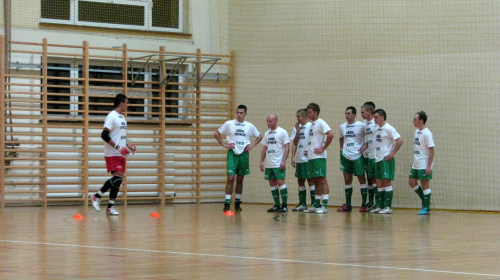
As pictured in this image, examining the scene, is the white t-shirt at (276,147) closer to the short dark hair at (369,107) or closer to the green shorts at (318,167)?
the green shorts at (318,167)

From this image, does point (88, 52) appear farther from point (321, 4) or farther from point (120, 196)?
point (321, 4)

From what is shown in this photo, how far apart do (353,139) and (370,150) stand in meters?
0.35

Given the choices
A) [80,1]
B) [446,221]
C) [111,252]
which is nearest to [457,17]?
[446,221]

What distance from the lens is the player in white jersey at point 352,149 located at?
1341 cm

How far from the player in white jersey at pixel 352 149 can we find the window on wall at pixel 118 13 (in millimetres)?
4967

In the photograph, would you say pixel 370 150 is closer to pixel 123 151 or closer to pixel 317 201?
pixel 317 201

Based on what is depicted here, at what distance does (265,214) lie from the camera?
12.5 metres

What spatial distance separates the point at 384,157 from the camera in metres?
12.9

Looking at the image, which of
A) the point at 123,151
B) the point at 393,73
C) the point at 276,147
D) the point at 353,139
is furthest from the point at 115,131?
the point at 393,73

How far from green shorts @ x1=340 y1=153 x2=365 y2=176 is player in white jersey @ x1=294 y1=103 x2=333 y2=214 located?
682 millimetres

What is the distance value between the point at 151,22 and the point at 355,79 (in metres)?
4.54

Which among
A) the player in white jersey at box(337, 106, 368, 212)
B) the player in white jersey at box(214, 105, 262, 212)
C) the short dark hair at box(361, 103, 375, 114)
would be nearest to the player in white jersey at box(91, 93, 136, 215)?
the player in white jersey at box(214, 105, 262, 212)

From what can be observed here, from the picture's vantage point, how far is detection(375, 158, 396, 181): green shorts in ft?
42.4

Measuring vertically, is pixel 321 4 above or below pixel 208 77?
above
